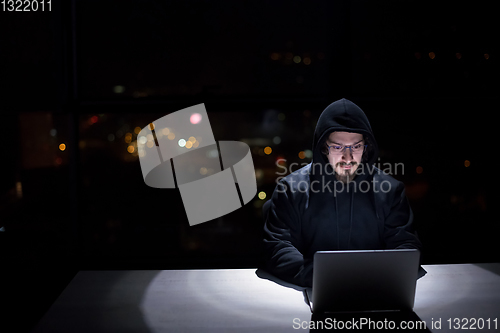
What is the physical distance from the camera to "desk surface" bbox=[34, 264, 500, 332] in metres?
1.48

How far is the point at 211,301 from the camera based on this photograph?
169 centimetres

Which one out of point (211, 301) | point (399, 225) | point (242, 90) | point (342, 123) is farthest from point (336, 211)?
point (242, 90)

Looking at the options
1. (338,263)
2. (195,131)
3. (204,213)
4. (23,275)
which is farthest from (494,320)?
(23,275)

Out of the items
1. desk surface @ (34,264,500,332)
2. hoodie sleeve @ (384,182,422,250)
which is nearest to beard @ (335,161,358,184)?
hoodie sleeve @ (384,182,422,250)

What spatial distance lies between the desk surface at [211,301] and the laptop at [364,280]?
0.11 meters

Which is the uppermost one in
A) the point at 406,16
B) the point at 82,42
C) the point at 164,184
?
the point at 406,16

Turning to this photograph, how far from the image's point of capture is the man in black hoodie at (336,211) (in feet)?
6.12

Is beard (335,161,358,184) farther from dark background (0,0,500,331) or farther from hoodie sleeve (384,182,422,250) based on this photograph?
dark background (0,0,500,331)

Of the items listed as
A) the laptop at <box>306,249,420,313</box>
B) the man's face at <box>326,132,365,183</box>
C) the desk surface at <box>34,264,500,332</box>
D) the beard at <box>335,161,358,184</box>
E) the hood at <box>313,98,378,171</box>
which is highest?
the hood at <box>313,98,378,171</box>

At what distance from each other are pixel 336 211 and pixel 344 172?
0.20 meters

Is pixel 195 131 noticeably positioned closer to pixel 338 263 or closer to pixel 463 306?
pixel 338 263

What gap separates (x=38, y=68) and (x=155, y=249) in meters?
1.17

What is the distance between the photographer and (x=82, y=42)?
7.35 ft

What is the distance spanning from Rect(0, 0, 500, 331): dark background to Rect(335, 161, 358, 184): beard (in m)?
0.42
